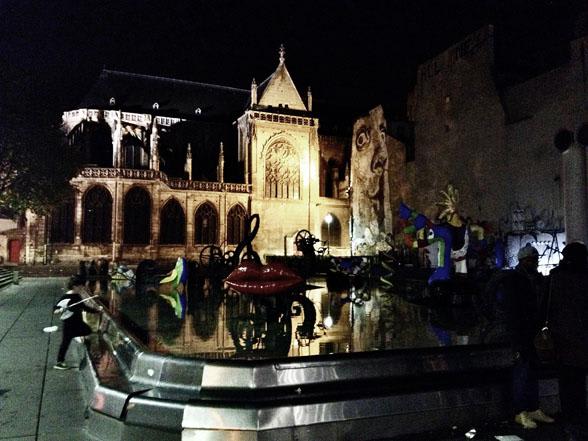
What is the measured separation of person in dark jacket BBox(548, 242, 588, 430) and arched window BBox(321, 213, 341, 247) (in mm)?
43205

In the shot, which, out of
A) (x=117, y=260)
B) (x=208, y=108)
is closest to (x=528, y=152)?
(x=117, y=260)

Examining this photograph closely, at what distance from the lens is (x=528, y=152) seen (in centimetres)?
2391

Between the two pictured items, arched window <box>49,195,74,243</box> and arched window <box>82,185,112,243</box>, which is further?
arched window <box>82,185,112,243</box>

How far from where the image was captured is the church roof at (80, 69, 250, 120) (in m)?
46.4

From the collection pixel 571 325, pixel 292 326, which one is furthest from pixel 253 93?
pixel 571 325

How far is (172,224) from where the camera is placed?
41.8m

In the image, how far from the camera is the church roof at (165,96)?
152ft

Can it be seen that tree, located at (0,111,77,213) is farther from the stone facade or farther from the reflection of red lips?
the stone facade

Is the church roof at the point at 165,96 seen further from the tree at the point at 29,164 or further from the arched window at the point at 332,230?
the tree at the point at 29,164

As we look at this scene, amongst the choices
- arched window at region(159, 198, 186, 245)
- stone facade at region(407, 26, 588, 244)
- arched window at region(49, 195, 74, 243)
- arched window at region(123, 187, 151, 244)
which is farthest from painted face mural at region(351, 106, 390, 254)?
arched window at region(49, 195, 74, 243)

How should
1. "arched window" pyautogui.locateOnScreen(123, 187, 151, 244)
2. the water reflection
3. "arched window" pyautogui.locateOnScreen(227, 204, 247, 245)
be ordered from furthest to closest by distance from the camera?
1. "arched window" pyautogui.locateOnScreen(227, 204, 247, 245)
2. "arched window" pyautogui.locateOnScreen(123, 187, 151, 244)
3. the water reflection

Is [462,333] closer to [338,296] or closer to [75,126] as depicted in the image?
[338,296]

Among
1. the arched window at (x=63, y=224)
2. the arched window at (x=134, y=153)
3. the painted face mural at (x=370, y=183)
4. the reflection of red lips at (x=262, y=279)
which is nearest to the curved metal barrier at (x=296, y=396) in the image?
the reflection of red lips at (x=262, y=279)

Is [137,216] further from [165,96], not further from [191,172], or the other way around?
[165,96]
